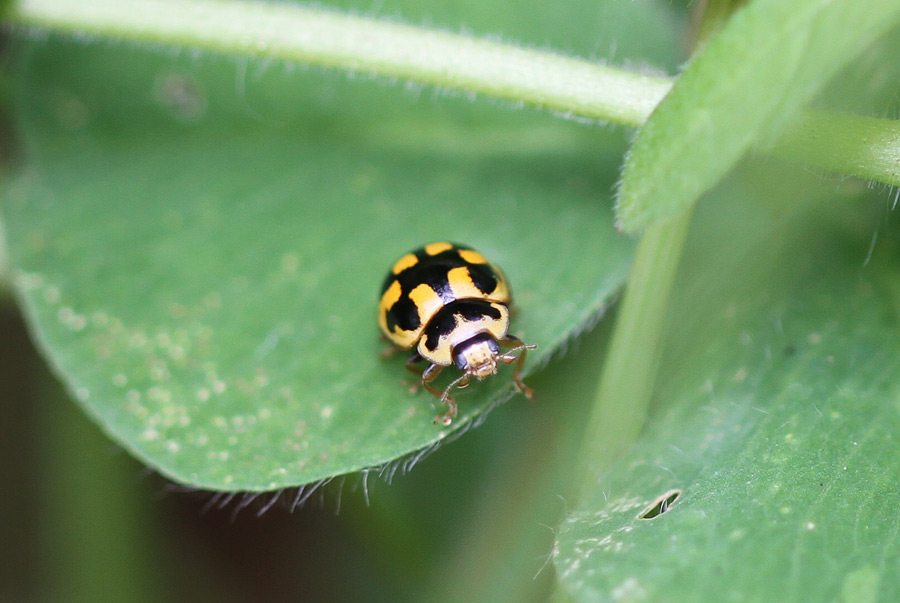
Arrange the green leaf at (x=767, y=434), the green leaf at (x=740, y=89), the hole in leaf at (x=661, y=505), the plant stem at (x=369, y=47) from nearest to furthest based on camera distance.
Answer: the green leaf at (x=740, y=89), the green leaf at (x=767, y=434), the hole in leaf at (x=661, y=505), the plant stem at (x=369, y=47)

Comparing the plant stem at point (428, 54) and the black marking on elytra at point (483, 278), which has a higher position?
the plant stem at point (428, 54)

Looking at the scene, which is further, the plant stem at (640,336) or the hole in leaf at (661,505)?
the plant stem at (640,336)

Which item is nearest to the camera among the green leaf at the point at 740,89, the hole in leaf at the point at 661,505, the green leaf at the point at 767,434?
the green leaf at the point at 740,89

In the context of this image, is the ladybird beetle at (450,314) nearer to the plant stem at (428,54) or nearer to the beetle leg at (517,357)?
the beetle leg at (517,357)

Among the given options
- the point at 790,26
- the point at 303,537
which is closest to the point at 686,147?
the point at 790,26

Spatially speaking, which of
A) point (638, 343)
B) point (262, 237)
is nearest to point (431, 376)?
point (638, 343)

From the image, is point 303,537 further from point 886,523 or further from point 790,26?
point 790,26

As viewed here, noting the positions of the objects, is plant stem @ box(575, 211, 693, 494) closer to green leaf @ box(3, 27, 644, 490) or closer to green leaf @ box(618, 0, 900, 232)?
green leaf @ box(3, 27, 644, 490)

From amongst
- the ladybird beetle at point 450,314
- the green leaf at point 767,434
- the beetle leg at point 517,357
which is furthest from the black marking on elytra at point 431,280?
the green leaf at point 767,434
